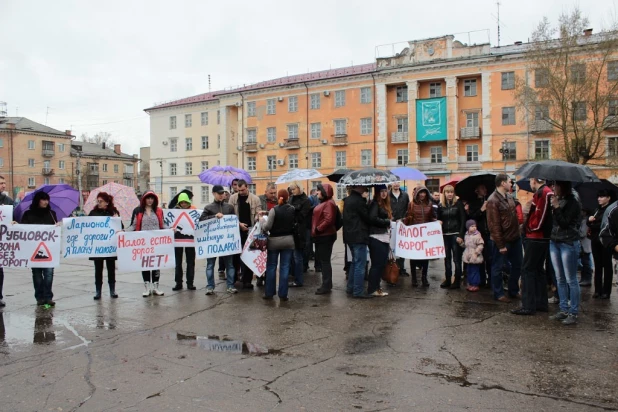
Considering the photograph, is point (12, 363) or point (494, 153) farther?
point (494, 153)

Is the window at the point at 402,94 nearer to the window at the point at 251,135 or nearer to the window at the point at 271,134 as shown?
the window at the point at 271,134

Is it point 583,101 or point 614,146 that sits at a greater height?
point 583,101

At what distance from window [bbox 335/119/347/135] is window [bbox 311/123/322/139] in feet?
6.59

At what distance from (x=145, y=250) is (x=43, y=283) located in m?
1.82

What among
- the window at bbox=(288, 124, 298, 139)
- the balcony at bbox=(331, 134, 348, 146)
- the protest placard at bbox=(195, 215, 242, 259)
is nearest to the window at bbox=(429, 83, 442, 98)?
the balcony at bbox=(331, 134, 348, 146)

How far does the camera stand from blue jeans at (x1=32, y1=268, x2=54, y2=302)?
9.35 meters

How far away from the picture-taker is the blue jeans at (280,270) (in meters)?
9.45

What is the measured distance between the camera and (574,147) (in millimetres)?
36625

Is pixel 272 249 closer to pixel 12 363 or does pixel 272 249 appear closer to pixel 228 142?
pixel 12 363

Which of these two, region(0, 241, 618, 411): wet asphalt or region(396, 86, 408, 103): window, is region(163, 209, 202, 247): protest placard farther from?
region(396, 86, 408, 103): window

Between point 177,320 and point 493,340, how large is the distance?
4.51m

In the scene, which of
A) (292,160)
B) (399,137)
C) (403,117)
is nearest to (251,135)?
(292,160)

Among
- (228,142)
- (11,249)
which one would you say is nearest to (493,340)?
(11,249)

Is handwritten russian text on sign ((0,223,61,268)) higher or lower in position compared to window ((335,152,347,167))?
lower
